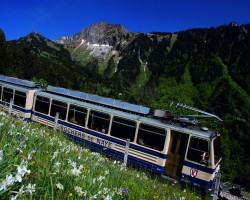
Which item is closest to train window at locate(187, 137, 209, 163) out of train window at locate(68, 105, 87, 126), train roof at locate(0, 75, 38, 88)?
train window at locate(68, 105, 87, 126)

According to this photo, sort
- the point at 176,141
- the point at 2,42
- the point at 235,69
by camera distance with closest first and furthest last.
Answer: the point at 176,141
the point at 2,42
the point at 235,69

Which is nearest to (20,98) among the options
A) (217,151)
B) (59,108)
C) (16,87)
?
(16,87)

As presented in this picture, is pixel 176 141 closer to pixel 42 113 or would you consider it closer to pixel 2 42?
pixel 42 113

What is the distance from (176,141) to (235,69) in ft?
649

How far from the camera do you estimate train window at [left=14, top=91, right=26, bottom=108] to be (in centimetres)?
2239

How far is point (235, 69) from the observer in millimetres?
198125

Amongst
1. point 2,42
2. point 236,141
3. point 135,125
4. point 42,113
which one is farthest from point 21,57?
point 135,125

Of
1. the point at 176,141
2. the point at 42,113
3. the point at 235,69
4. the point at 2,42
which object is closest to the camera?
the point at 176,141

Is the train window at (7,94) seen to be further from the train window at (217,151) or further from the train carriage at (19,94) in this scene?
the train window at (217,151)

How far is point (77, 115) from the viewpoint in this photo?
18766 mm

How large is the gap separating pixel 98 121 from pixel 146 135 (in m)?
3.42

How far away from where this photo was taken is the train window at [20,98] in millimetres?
22394

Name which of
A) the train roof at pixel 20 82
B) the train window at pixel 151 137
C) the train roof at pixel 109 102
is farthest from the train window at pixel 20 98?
the train window at pixel 151 137

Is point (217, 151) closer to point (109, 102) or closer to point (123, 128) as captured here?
point (123, 128)
